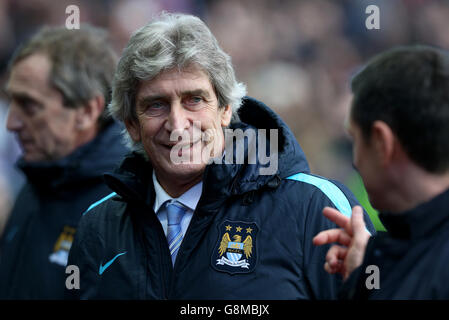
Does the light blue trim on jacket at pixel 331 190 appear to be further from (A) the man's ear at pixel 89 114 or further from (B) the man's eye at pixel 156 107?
(A) the man's ear at pixel 89 114

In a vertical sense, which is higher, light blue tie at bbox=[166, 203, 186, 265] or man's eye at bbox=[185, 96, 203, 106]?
man's eye at bbox=[185, 96, 203, 106]

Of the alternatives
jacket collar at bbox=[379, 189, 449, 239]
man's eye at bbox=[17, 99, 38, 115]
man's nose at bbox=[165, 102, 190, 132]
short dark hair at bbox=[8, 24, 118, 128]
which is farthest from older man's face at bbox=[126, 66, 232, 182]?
man's eye at bbox=[17, 99, 38, 115]

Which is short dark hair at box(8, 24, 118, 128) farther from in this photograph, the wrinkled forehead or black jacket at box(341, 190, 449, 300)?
black jacket at box(341, 190, 449, 300)

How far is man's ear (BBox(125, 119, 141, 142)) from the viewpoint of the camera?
9.75 feet

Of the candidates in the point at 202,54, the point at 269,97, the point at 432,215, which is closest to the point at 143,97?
the point at 202,54

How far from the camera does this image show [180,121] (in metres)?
2.69

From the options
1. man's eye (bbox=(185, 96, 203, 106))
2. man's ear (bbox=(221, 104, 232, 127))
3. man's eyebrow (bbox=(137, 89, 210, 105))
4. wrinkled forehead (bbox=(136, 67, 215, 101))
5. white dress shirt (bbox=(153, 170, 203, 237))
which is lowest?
white dress shirt (bbox=(153, 170, 203, 237))

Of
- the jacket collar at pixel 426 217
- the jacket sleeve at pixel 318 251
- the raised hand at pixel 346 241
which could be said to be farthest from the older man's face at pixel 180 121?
the jacket collar at pixel 426 217

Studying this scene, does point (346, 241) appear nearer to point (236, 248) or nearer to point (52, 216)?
point (236, 248)

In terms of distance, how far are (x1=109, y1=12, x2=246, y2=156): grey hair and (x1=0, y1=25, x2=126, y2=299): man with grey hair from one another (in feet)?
3.50

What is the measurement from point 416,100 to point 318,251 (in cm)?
80

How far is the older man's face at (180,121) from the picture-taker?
2.69 m

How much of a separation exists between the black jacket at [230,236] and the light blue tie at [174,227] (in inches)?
1.6
